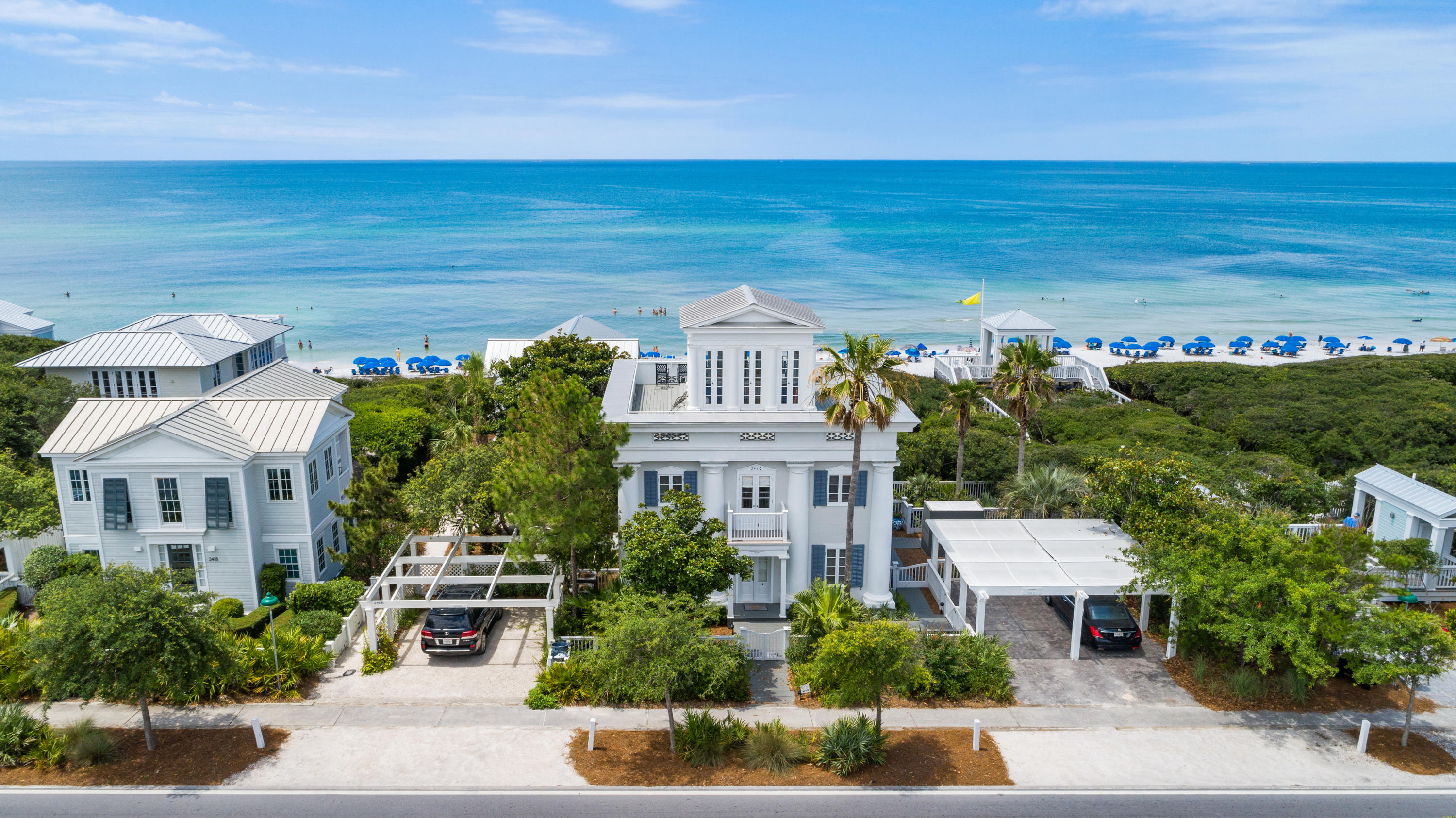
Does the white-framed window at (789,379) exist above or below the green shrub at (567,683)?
above

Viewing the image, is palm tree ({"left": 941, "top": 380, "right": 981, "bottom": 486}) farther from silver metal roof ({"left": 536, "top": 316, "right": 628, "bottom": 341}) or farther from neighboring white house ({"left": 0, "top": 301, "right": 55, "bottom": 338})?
neighboring white house ({"left": 0, "top": 301, "right": 55, "bottom": 338})


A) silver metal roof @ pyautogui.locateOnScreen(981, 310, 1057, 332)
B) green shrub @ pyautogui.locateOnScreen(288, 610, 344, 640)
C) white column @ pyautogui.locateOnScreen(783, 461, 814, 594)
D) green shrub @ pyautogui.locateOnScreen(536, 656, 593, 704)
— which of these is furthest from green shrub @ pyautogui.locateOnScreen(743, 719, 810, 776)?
silver metal roof @ pyautogui.locateOnScreen(981, 310, 1057, 332)

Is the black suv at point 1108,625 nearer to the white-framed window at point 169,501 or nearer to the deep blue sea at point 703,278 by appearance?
the white-framed window at point 169,501

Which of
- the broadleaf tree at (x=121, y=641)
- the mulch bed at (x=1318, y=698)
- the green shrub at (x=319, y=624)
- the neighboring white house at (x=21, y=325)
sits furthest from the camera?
the neighboring white house at (x=21, y=325)

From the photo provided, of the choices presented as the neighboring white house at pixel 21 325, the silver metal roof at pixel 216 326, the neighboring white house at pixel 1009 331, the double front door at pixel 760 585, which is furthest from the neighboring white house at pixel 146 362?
the neighboring white house at pixel 1009 331

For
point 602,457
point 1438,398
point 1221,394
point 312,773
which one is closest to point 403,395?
point 602,457

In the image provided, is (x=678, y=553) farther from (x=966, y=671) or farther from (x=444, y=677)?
(x=966, y=671)

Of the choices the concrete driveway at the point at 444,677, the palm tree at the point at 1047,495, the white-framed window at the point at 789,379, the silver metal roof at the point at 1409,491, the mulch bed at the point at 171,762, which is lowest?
the concrete driveway at the point at 444,677
